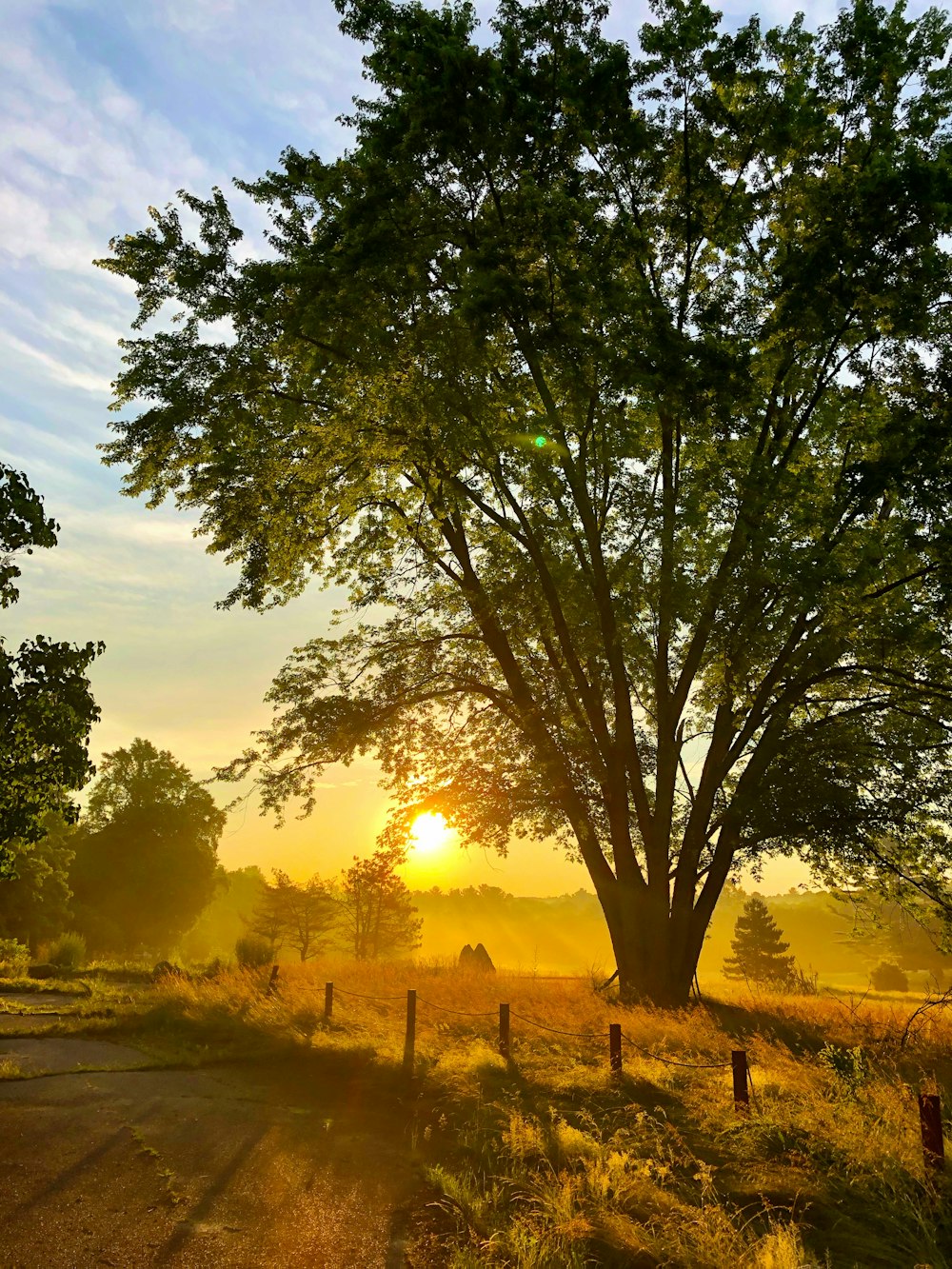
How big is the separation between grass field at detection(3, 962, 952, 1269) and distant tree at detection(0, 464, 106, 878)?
4796 mm

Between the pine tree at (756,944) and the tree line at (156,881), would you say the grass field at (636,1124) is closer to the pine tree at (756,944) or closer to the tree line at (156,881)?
the tree line at (156,881)

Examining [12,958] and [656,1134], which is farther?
[12,958]

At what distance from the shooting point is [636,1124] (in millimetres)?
7668

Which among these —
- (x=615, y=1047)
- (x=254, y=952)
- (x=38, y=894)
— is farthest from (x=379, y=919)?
(x=615, y=1047)

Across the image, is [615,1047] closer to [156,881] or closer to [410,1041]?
[410,1041]

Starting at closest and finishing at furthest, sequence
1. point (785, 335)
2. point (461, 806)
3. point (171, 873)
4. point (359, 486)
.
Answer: point (785, 335) < point (359, 486) < point (461, 806) < point (171, 873)

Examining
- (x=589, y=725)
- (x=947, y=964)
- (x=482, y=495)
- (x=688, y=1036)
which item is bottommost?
(x=947, y=964)

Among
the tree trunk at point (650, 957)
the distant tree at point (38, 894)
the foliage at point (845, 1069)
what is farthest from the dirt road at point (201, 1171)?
the distant tree at point (38, 894)

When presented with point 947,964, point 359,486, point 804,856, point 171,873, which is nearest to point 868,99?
point 359,486

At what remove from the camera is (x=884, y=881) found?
1698 centimetres

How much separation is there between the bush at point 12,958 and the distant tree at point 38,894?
5.82 metres

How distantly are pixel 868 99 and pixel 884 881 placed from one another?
15.8 m

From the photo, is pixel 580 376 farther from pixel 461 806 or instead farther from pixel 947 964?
pixel 947 964

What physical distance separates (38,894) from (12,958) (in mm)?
13391
